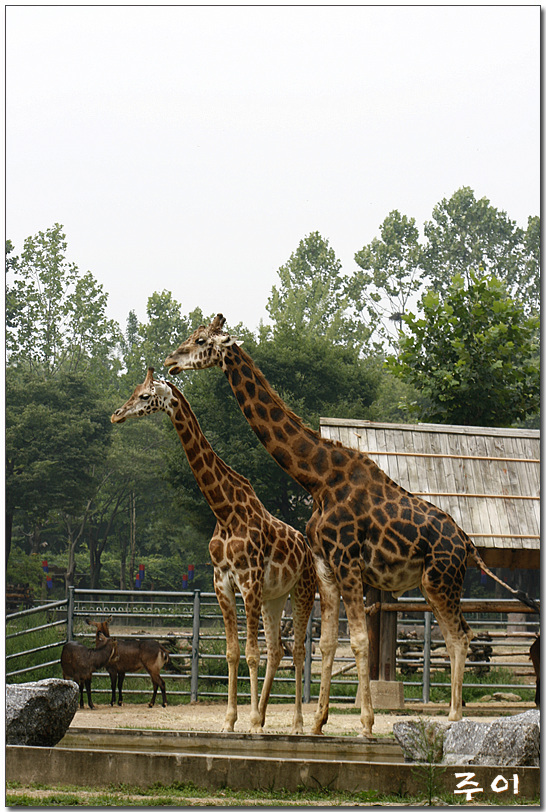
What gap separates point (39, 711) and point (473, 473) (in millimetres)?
4758

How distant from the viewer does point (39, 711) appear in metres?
6.89

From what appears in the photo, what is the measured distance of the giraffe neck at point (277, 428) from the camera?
7695mm

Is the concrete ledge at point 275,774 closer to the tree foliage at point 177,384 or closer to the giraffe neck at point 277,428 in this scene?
the giraffe neck at point 277,428

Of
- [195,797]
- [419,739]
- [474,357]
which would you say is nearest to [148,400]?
[195,797]

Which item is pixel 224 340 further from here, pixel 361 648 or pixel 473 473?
pixel 473 473

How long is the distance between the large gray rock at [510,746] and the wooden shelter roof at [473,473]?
2.91 m

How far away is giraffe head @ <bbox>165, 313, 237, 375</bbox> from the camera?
7.78 metres

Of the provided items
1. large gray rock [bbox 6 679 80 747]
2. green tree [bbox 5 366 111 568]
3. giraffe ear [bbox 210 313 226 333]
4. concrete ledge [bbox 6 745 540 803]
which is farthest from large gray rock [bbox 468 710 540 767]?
green tree [bbox 5 366 111 568]

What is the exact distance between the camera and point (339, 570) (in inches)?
292

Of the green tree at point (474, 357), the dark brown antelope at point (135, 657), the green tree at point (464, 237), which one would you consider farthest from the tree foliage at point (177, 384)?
the dark brown antelope at point (135, 657)

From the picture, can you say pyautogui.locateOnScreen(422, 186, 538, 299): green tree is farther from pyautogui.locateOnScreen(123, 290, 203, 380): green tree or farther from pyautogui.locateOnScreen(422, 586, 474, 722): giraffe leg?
pyautogui.locateOnScreen(422, 586, 474, 722): giraffe leg

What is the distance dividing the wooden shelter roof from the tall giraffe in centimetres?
154

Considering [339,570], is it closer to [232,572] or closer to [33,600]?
[232,572]

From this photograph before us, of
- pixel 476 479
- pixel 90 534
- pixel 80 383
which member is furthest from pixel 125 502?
pixel 476 479
